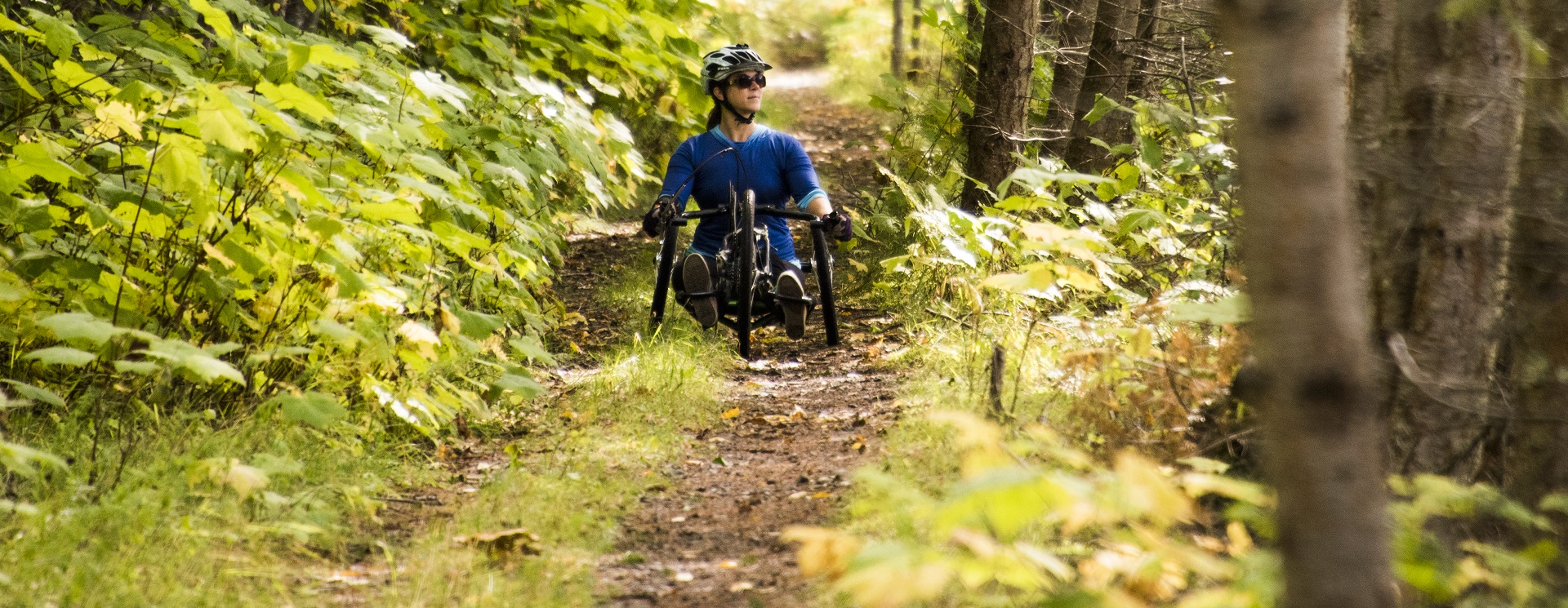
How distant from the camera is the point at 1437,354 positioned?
2.85 meters

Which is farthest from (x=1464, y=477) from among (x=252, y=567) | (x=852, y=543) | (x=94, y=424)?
(x=94, y=424)

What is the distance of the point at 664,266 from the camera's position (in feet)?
21.4

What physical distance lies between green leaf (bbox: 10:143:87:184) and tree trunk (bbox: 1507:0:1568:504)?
4146 mm

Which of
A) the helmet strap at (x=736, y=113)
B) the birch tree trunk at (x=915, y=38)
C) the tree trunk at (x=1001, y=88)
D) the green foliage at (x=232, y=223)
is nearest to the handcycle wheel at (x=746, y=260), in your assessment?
the helmet strap at (x=736, y=113)

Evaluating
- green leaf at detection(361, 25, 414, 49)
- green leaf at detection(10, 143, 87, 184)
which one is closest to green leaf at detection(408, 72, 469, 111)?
green leaf at detection(361, 25, 414, 49)

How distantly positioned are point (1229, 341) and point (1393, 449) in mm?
889

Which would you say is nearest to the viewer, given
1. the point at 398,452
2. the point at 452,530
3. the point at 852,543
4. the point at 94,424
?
the point at 852,543

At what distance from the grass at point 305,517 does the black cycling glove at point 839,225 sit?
1844 mm

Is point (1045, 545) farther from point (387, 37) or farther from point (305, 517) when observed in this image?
point (387, 37)

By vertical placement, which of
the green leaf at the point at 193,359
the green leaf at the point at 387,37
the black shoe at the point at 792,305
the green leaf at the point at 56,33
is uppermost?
the green leaf at the point at 387,37

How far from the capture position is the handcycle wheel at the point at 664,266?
649cm

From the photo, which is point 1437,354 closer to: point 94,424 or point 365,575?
point 365,575

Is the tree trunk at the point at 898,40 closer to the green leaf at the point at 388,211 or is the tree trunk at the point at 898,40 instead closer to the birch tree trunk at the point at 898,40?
the birch tree trunk at the point at 898,40

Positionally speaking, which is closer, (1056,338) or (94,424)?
(94,424)
